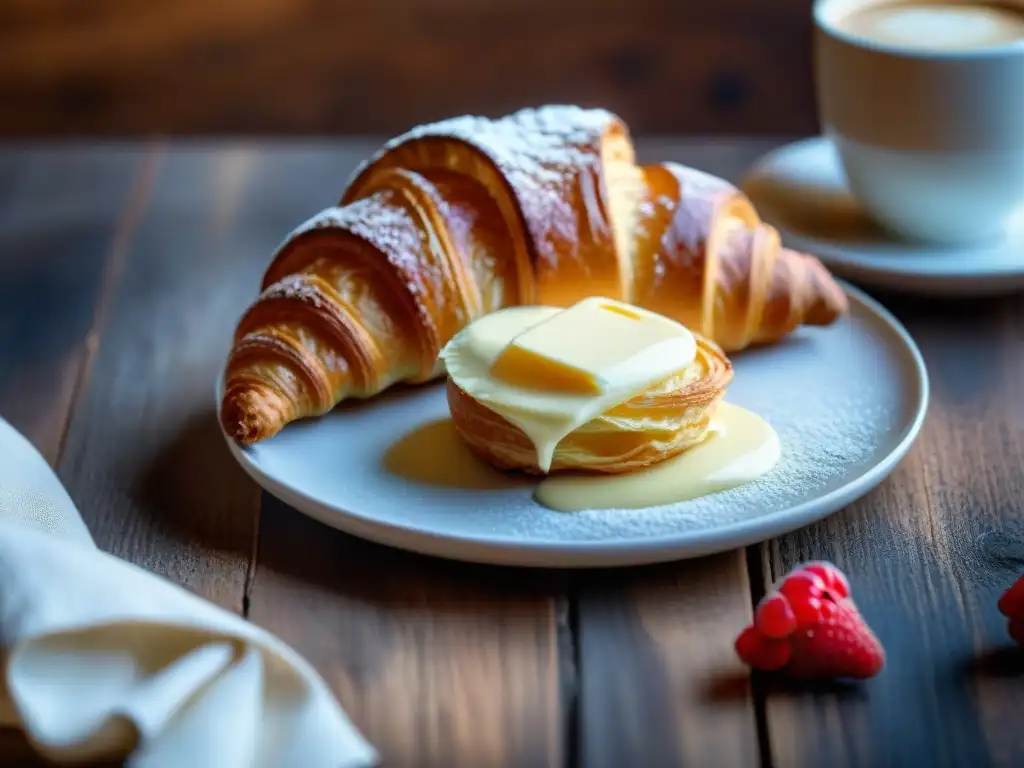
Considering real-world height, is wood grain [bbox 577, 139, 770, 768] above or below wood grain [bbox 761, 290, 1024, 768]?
above

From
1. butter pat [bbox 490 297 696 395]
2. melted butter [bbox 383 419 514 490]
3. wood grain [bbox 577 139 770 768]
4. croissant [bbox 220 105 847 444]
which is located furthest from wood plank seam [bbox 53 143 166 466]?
wood grain [bbox 577 139 770 768]

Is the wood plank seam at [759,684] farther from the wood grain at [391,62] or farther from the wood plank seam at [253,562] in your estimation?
the wood grain at [391,62]

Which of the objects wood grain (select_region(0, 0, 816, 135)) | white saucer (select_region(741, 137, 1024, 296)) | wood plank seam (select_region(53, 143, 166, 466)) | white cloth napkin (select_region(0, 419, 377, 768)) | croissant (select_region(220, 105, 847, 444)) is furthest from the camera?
wood grain (select_region(0, 0, 816, 135))

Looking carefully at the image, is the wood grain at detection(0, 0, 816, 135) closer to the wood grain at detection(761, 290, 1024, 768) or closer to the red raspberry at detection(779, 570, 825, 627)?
the wood grain at detection(761, 290, 1024, 768)

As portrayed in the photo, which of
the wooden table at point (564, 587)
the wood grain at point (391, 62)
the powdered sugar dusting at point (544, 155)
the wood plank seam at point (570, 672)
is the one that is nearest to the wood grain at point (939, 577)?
the wooden table at point (564, 587)

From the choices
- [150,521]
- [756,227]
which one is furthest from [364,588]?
[756,227]
